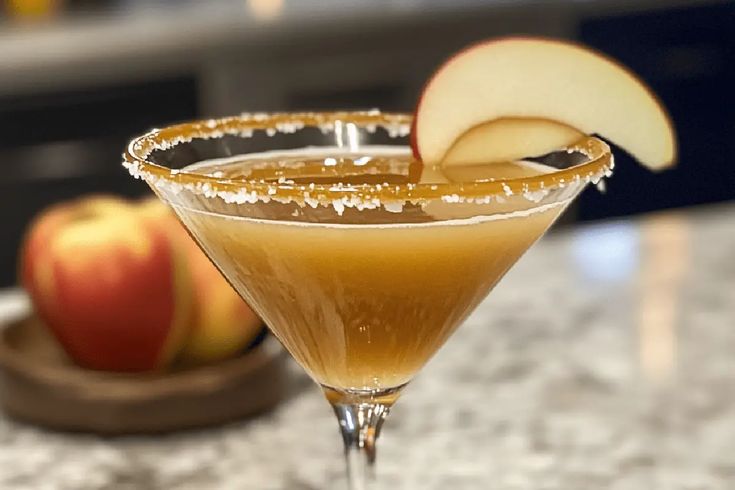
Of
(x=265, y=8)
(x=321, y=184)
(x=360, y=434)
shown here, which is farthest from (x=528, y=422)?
(x=265, y=8)

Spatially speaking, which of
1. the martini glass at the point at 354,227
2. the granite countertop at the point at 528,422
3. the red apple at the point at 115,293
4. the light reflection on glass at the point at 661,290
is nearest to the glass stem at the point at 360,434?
the martini glass at the point at 354,227

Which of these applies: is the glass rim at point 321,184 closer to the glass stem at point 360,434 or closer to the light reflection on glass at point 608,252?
the glass stem at point 360,434

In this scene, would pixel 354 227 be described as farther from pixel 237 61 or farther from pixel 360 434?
pixel 237 61

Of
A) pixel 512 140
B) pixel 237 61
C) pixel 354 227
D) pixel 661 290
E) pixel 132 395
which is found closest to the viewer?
pixel 354 227

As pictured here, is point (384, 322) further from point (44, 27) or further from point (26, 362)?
point (44, 27)

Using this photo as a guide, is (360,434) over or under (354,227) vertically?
under

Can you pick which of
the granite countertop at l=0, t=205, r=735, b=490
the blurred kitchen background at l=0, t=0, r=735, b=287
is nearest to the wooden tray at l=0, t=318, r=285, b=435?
the granite countertop at l=0, t=205, r=735, b=490
